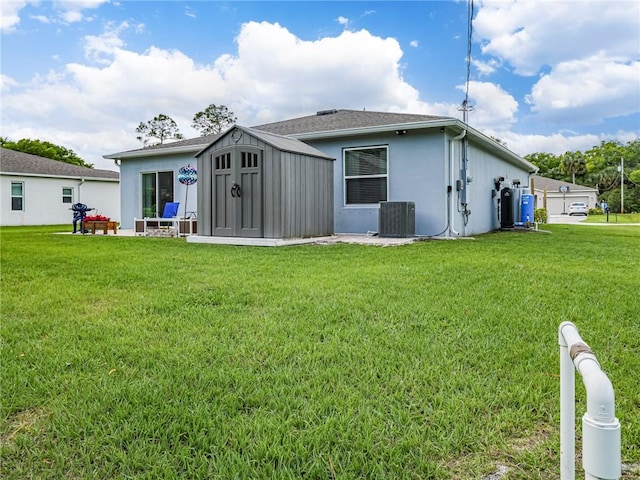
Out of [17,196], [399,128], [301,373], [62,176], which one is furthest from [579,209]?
[301,373]

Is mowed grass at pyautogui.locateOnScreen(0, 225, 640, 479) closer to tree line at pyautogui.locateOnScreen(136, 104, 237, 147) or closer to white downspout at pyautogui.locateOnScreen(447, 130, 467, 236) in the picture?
white downspout at pyautogui.locateOnScreen(447, 130, 467, 236)

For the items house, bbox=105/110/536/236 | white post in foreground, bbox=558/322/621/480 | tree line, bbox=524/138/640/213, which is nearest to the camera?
white post in foreground, bbox=558/322/621/480

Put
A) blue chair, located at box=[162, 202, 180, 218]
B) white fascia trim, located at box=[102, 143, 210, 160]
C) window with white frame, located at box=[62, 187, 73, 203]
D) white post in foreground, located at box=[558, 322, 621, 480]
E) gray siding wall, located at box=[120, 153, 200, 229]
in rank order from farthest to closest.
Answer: window with white frame, located at box=[62, 187, 73, 203] < gray siding wall, located at box=[120, 153, 200, 229] < blue chair, located at box=[162, 202, 180, 218] < white fascia trim, located at box=[102, 143, 210, 160] < white post in foreground, located at box=[558, 322, 621, 480]

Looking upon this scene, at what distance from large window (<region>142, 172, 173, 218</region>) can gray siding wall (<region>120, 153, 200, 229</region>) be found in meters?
0.13

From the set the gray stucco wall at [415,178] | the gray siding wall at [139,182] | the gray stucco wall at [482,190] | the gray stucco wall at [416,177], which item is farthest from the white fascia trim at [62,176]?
the gray stucco wall at [482,190]

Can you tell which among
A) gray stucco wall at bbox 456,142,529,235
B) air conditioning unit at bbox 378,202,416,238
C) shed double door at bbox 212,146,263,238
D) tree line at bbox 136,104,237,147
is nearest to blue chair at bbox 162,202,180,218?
shed double door at bbox 212,146,263,238

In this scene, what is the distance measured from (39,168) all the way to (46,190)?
1.05 meters

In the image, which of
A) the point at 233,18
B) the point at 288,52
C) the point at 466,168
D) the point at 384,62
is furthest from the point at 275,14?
the point at 466,168

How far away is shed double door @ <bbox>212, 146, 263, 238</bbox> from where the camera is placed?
824cm

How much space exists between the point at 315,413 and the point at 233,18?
11501mm

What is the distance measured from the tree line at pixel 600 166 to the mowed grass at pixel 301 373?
4515 centimetres

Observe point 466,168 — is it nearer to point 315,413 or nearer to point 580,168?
point 315,413

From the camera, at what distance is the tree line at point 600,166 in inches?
1738

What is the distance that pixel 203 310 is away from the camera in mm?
3354
